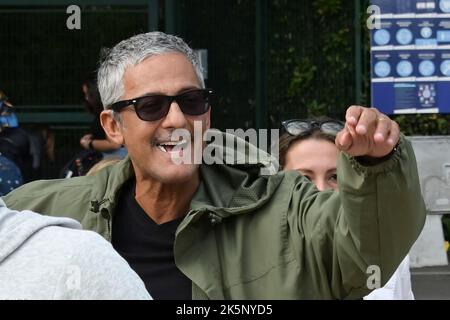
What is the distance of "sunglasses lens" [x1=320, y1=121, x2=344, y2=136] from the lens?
12.1 feet

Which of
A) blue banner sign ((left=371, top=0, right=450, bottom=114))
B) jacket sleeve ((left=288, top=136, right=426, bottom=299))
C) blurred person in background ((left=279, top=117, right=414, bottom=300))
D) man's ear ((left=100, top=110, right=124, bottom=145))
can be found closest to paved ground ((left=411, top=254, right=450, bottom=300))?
blue banner sign ((left=371, top=0, right=450, bottom=114))

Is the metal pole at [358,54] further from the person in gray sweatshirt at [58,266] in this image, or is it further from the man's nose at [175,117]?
Result: the person in gray sweatshirt at [58,266]

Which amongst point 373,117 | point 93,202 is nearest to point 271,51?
point 93,202

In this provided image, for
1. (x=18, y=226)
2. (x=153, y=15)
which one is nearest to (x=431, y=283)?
(x=153, y=15)

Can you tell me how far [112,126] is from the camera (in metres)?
3.16

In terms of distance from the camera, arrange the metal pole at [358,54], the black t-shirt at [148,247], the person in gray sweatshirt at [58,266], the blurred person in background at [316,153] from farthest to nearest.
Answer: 1. the metal pole at [358,54]
2. the blurred person in background at [316,153]
3. the black t-shirt at [148,247]
4. the person in gray sweatshirt at [58,266]

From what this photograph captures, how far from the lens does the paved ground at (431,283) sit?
7404 millimetres

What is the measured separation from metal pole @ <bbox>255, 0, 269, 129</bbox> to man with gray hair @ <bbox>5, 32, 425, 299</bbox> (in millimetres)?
6285

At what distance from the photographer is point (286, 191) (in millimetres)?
2711

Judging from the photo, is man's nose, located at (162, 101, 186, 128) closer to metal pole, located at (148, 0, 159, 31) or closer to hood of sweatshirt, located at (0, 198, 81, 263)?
hood of sweatshirt, located at (0, 198, 81, 263)

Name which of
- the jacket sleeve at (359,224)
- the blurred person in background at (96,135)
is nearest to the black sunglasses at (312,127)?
the jacket sleeve at (359,224)

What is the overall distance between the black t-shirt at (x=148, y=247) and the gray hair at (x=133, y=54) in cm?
32

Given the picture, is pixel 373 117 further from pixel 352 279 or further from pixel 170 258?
pixel 170 258
